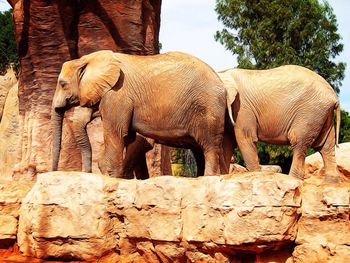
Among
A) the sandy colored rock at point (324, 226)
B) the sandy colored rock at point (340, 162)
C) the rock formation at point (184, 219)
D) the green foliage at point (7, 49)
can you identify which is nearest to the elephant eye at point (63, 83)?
the rock formation at point (184, 219)

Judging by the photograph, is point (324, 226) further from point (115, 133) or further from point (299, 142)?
point (115, 133)

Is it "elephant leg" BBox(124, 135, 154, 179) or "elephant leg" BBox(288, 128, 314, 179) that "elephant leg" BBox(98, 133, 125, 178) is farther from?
"elephant leg" BBox(288, 128, 314, 179)

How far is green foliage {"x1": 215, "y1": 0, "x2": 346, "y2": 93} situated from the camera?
19078 mm

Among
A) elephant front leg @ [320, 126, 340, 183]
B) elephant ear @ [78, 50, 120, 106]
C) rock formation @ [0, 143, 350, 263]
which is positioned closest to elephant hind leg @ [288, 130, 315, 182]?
elephant front leg @ [320, 126, 340, 183]

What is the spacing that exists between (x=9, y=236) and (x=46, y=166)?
6.90ft

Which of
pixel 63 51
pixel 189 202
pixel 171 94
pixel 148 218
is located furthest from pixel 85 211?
pixel 63 51

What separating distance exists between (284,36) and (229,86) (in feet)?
45.6

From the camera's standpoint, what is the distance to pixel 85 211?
531cm

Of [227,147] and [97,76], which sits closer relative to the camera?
[97,76]

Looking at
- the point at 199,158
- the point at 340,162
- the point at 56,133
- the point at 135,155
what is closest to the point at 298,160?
the point at 199,158

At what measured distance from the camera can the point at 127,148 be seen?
6.44 meters

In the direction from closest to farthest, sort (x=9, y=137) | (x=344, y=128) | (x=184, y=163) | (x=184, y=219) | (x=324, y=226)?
(x=324, y=226) < (x=184, y=219) < (x=9, y=137) < (x=184, y=163) < (x=344, y=128)

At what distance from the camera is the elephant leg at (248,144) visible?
604cm

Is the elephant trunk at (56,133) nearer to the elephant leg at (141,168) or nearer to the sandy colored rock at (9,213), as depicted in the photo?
the sandy colored rock at (9,213)
